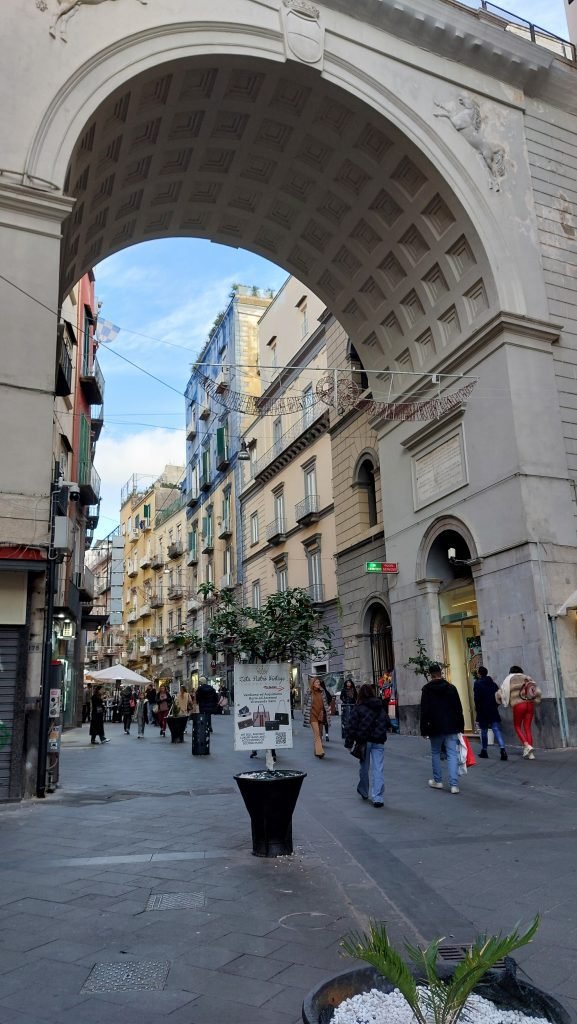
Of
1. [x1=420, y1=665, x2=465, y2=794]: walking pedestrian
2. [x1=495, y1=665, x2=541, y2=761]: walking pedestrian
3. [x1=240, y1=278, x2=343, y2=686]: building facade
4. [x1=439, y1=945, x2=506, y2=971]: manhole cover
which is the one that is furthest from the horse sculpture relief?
[x1=439, y1=945, x2=506, y2=971]: manhole cover

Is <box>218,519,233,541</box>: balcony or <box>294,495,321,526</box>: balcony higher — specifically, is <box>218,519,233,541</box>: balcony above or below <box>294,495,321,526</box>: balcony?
above

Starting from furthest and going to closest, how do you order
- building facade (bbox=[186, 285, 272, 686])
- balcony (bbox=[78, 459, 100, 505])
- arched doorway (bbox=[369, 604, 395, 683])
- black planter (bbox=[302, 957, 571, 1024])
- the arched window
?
building facade (bbox=[186, 285, 272, 686]) < balcony (bbox=[78, 459, 100, 505]) < the arched window < arched doorway (bbox=[369, 604, 395, 683]) < black planter (bbox=[302, 957, 571, 1024])

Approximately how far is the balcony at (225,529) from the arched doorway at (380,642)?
20144mm

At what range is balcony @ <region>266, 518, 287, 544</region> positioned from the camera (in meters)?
33.3

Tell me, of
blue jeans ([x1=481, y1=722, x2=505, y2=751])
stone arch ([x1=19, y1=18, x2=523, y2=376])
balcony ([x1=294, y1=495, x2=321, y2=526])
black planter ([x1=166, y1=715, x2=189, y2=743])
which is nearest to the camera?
blue jeans ([x1=481, y1=722, x2=505, y2=751])

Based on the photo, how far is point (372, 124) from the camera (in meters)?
16.4

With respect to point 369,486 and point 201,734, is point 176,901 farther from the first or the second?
point 369,486

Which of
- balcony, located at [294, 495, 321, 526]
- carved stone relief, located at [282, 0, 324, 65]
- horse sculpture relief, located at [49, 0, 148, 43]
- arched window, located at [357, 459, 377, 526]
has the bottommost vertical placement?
arched window, located at [357, 459, 377, 526]

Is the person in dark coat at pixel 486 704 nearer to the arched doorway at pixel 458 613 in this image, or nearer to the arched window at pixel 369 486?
the arched doorway at pixel 458 613

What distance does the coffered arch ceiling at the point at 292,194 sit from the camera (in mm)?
15508

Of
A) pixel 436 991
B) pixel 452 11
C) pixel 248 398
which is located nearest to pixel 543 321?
pixel 248 398

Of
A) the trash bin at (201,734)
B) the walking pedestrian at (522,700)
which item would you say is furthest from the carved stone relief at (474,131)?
the trash bin at (201,734)

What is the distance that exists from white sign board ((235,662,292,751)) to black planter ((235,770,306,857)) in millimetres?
1692

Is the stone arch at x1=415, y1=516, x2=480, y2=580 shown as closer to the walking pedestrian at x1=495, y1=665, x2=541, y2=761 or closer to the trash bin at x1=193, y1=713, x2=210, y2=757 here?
the walking pedestrian at x1=495, y1=665, x2=541, y2=761
